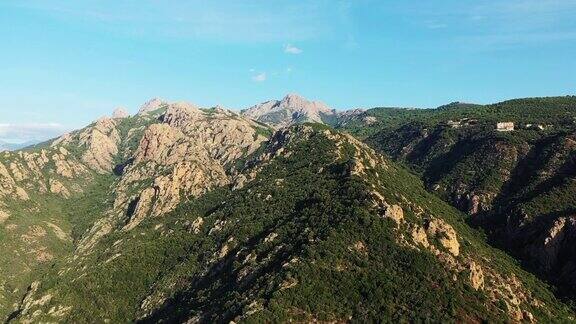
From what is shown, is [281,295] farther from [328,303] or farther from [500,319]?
[500,319]

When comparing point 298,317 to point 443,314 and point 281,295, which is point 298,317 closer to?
point 281,295

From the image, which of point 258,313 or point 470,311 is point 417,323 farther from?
point 258,313

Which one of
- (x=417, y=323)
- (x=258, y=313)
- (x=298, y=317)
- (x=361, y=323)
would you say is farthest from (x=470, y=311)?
(x=258, y=313)

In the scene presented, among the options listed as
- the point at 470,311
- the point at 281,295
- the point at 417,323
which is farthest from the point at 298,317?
the point at 470,311

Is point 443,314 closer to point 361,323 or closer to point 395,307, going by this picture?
point 395,307

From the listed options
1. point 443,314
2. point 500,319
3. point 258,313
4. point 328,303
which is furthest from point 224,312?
point 500,319

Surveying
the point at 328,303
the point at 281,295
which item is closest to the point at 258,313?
the point at 281,295

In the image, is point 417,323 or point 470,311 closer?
point 417,323
